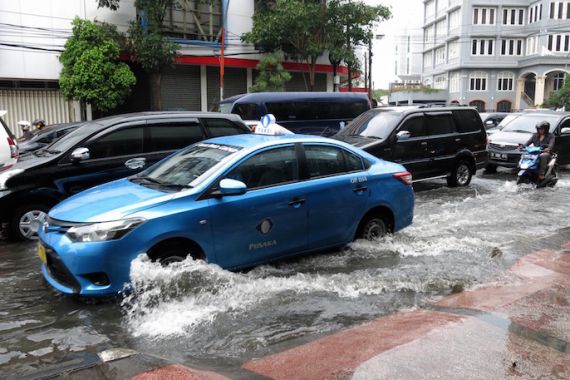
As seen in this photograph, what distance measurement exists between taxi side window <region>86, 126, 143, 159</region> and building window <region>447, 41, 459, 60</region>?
62984 millimetres

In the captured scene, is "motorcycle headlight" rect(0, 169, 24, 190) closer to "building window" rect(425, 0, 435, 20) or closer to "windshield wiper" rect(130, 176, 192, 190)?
"windshield wiper" rect(130, 176, 192, 190)

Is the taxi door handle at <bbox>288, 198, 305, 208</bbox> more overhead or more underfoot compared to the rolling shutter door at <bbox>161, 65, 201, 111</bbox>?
more underfoot

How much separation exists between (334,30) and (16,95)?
1376 centimetres

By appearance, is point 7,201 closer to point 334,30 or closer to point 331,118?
point 331,118

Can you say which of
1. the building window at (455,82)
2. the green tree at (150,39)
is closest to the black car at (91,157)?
the green tree at (150,39)

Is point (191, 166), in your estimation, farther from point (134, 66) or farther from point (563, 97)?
point (563, 97)

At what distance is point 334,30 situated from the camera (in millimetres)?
23891

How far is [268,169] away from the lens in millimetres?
5527

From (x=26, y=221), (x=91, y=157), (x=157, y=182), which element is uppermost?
(x=91, y=157)

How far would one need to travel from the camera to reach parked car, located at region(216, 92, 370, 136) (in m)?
16.8

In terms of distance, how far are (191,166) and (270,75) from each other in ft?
63.8

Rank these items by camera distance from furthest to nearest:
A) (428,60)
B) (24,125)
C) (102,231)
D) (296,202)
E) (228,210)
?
(428,60)
(24,125)
(296,202)
(228,210)
(102,231)

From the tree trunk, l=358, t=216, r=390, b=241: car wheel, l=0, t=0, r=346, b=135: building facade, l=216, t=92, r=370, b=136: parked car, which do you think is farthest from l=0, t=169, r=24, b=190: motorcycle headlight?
the tree trunk

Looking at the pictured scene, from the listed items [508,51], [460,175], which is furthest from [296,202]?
[508,51]
